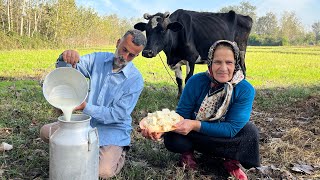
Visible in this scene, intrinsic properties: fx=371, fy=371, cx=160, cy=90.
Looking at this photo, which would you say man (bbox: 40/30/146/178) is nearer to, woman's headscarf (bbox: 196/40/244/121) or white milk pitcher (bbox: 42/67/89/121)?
white milk pitcher (bbox: 42/67/89/121)

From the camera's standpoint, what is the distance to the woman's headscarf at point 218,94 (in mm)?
3075

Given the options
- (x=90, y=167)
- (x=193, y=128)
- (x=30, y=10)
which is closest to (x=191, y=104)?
(x=193, y=128)

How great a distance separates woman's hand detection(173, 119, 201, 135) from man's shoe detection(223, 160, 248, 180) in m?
0.48

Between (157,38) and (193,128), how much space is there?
4.12m

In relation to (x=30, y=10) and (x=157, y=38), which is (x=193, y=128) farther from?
(x=30, y=10)

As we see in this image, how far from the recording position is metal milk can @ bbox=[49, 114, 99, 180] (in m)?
2.50

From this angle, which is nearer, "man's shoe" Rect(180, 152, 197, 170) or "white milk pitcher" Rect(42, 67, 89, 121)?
"white milk pitcher" Rect(42, 67, 89, 121)

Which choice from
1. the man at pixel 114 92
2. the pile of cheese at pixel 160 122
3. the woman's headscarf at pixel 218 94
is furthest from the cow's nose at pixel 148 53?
the pile of cheese at pixel 160 122

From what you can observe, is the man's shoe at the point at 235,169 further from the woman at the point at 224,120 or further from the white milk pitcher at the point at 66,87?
the white milk pitcher at the point at 66,87

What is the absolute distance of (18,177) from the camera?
116 inches

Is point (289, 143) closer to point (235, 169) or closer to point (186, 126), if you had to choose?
point (235, 169)

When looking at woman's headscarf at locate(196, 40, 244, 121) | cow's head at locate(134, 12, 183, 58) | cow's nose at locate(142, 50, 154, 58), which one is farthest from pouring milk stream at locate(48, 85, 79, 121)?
cow's head at locate(134, 12, 183, 58)

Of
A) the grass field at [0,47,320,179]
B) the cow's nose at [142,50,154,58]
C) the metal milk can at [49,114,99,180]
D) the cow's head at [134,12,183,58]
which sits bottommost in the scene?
the grass field at [0,47,320,179]

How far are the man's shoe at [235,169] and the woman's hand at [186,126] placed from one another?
48cm
